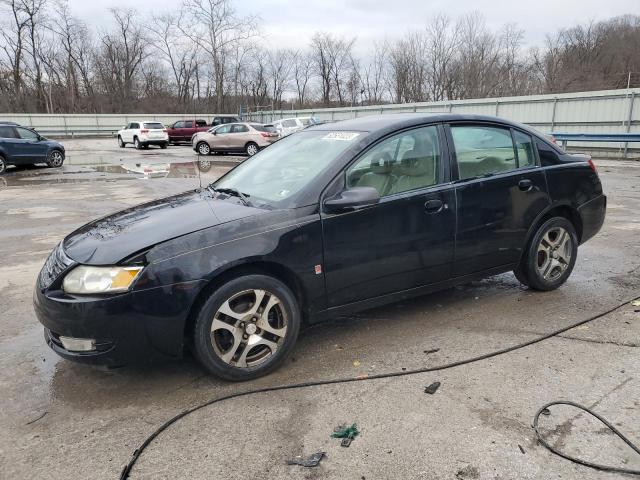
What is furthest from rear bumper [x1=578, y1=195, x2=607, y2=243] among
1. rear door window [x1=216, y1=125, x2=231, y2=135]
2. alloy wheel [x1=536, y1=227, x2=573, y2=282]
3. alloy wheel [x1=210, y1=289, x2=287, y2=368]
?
rear door window [x1=216, y1=125, x2=231, y2=135]

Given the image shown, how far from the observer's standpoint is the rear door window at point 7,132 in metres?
17.3

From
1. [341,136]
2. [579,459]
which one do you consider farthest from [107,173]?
[579,459]

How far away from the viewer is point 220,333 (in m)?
3.17

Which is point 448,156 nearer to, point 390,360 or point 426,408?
point 390,360

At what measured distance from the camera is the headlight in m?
A: 2.90

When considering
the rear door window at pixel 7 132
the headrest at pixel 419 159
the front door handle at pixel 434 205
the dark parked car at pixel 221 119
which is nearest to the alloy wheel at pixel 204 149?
the rear door window at pixel 7 132

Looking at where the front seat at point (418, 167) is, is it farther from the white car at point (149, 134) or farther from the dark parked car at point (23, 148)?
the white car at point (149, 134)

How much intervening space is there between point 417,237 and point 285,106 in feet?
228

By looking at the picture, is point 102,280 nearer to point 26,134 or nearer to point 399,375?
point 399,375

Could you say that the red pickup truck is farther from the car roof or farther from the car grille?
the car grille

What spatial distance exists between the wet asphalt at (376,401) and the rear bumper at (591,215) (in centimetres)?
56

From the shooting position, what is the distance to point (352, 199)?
3.36 m

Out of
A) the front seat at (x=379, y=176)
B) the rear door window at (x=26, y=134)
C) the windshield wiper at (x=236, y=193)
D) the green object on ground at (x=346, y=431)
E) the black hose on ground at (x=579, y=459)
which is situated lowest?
the green object on ground at (x=346, y=431)

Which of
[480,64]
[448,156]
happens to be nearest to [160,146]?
[448,156]
